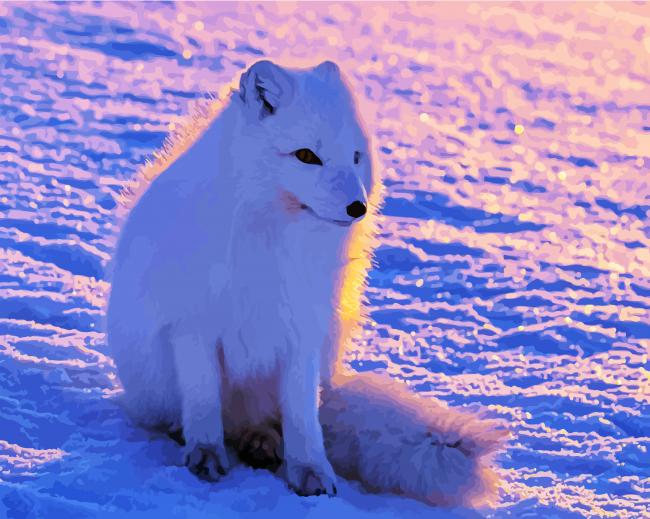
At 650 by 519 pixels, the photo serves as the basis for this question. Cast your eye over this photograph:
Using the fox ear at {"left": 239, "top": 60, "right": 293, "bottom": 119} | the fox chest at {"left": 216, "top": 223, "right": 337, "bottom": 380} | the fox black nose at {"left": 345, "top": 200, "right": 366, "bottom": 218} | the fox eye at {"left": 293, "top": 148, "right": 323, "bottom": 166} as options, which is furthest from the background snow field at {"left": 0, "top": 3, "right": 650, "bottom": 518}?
the fox black nose at {"left": 345, "top": 200, "right": 366, "bottom": 218}

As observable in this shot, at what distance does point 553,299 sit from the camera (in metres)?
5.09

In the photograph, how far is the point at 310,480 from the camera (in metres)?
2.79

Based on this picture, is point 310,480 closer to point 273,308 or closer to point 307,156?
point 273,308

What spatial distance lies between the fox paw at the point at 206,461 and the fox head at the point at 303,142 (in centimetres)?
62

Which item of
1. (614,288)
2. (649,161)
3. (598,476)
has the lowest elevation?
(598,476)

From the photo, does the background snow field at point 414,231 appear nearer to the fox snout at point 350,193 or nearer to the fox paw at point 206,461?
the fox paw at point 206,461

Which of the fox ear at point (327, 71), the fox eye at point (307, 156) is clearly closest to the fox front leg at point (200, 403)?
the fox eye at point (307, 156)

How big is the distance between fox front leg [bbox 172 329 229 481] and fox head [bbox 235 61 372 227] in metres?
0.41

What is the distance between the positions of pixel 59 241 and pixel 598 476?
2650 millimetres

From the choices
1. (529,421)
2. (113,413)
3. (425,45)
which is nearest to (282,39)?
(425,45)

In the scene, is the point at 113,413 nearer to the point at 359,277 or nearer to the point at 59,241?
the point at 359,277

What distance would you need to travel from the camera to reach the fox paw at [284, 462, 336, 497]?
9.14ft

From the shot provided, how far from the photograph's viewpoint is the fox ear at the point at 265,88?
257 cm

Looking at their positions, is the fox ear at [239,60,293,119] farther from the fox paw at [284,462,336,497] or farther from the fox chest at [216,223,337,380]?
the fox paw at [284,462,336,497]
